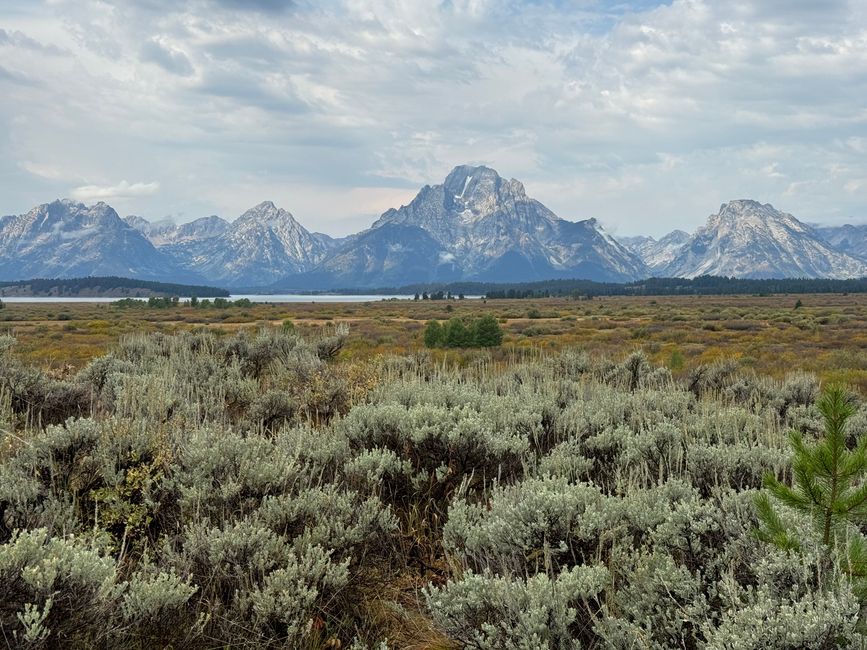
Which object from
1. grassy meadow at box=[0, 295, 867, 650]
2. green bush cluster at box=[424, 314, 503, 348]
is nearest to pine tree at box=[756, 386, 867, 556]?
grassy meadow at box=[0, 295, 867, 650]

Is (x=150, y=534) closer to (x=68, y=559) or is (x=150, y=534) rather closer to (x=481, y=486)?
(x=68, y=559)

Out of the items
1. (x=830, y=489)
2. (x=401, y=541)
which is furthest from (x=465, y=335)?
(x=830, y=489)

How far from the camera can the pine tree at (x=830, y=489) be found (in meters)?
2.90

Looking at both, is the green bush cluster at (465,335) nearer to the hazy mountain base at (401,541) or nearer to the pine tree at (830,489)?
the hazy mountain base at (401,541)

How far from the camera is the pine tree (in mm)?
2900

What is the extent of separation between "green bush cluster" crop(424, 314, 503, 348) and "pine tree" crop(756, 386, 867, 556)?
31.2 m

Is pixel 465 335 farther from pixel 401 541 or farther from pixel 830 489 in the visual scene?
pixel 830 489

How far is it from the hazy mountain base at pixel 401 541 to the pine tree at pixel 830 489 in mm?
104

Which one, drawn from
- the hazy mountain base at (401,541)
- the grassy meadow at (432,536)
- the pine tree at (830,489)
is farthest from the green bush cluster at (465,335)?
the pine tree at (830,489)

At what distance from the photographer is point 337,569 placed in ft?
12.3

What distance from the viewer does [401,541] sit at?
5020mm

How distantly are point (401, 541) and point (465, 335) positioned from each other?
30142 mm

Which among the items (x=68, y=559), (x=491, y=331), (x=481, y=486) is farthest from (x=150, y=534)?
(x=491, y=331)

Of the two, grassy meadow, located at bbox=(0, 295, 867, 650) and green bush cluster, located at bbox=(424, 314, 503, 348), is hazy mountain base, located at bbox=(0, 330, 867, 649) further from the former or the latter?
green bush cluster, located at bbox=(424, 314, 503, 348)
